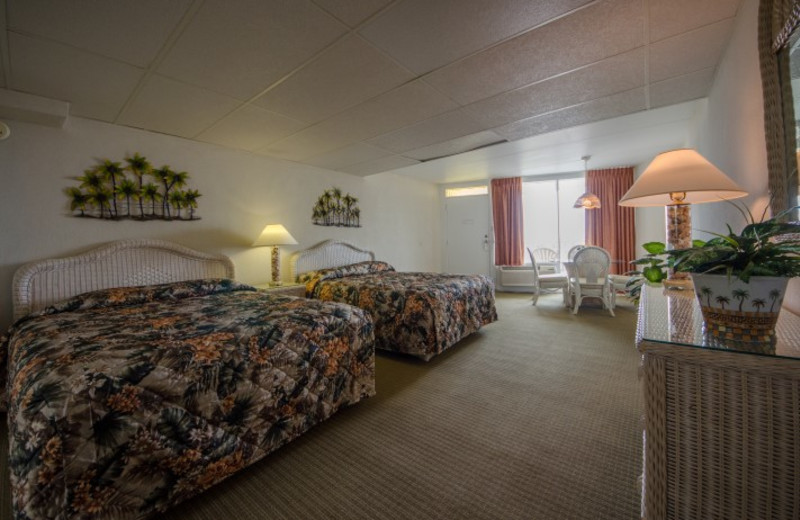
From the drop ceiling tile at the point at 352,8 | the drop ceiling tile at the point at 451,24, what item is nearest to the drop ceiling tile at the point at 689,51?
the drop ceiling tile at the point at 451,24

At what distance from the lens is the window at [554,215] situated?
6.02m

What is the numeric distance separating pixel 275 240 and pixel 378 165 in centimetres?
186

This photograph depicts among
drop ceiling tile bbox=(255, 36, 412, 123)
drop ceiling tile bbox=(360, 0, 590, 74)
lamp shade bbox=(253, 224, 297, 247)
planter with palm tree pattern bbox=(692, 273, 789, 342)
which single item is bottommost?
planter with palm tree pattern bbox=(692, 273, 789, 342)

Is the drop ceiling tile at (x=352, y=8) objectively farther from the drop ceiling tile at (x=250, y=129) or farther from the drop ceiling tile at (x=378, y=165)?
the drop ceiling tile at (x=378, y=165)

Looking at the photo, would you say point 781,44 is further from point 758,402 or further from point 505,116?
point 505,116

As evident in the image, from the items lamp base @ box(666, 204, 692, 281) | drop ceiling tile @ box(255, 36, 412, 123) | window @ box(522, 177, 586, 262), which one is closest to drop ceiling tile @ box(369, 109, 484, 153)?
drop ceiling tile @ box(255, 36, 412, 123)

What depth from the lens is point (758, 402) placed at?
765 millimetres

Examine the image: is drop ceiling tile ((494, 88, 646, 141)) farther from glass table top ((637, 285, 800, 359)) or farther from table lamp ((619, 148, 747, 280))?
glass table top ((637, 285, 800, 359))

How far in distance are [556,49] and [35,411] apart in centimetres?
293

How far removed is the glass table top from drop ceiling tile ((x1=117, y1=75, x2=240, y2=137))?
2.91 metres

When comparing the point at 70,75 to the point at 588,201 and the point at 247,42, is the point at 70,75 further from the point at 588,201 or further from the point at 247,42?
the point at 588,201

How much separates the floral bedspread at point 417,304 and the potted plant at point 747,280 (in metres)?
1.98

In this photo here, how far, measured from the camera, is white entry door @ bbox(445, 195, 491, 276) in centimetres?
664

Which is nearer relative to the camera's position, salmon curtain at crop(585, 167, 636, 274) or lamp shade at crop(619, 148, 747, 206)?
lamp shade at crop(619, 148, 747, 206)
